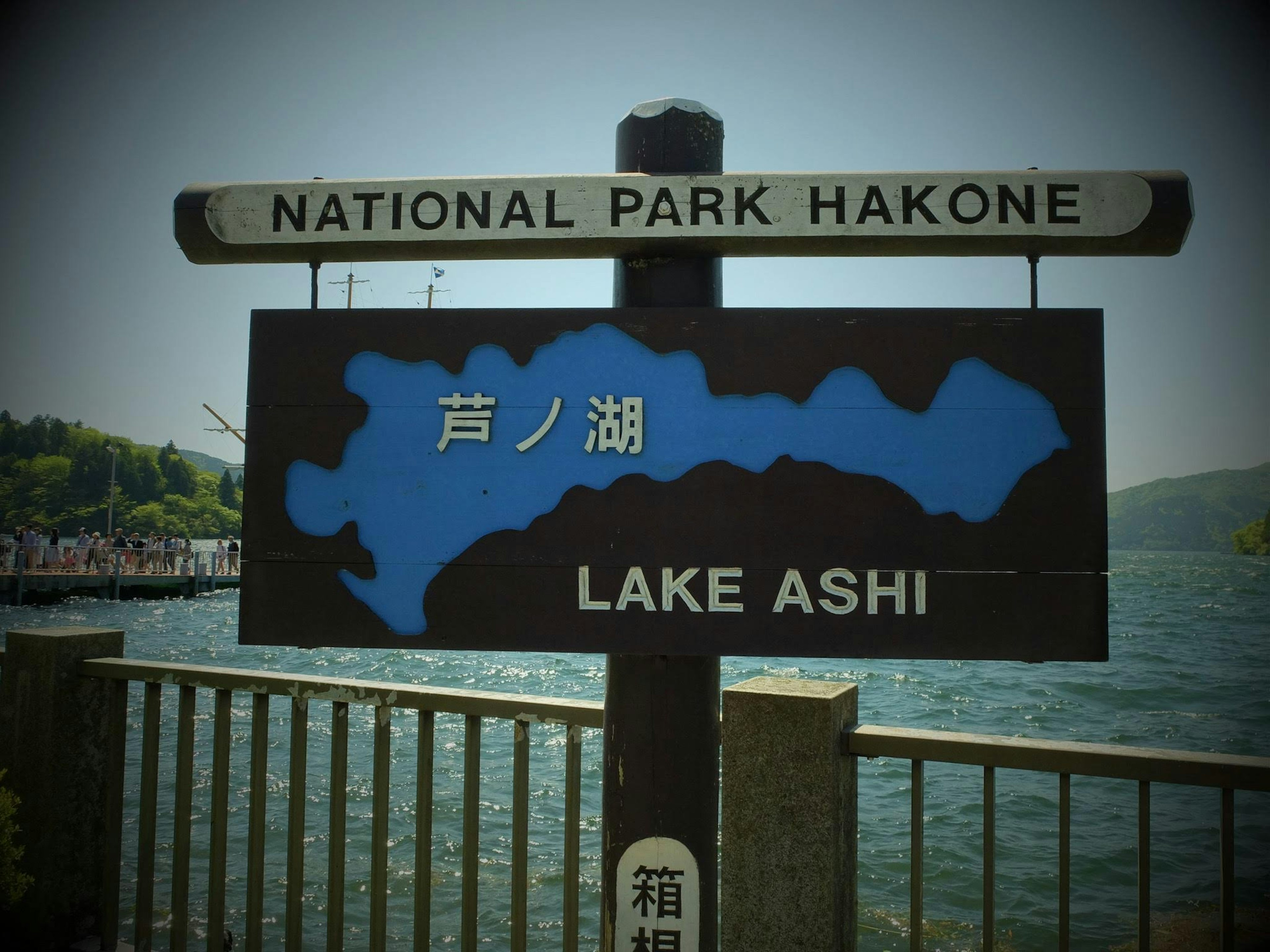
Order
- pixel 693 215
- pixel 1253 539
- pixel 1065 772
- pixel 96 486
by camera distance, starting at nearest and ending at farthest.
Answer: pixel 1065 772, pixel 693 215, pixel 96 486, pixel 1253 539

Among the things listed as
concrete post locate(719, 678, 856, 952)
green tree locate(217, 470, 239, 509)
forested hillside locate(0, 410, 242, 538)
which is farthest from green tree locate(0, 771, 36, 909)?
green tree locate(217, 470, 239, 509)

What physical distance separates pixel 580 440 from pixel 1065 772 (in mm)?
1536

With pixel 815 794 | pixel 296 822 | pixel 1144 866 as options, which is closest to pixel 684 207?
pixel 815 794

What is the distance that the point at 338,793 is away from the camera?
2.96 metres

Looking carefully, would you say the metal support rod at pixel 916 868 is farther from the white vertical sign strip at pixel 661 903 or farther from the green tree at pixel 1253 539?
the green tree at pixel 1253 539

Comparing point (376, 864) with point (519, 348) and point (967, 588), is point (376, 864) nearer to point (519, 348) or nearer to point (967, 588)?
point (519, 348)

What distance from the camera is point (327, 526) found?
8.09ft

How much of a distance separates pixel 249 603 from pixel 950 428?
199 centimetres

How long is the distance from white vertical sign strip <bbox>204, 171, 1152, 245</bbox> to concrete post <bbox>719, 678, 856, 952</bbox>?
134 centimetres

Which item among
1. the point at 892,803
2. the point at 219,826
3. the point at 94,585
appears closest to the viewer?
the point at 219,826

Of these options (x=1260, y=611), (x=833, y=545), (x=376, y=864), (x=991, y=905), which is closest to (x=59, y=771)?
(x=376, y=864)

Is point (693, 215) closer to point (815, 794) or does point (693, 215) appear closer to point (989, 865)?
point (815, 794)

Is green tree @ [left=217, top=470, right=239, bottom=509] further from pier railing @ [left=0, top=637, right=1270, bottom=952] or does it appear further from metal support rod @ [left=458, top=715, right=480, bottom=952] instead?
metal support rod @ [left=458, top=715, right=480, bottom=952]

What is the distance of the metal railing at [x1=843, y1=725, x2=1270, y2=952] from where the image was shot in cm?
212
